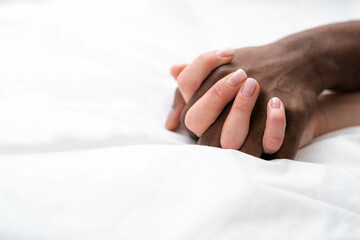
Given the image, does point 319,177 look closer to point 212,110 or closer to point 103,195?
point 212,110

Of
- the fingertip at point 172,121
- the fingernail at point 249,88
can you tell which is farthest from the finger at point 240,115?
the fingertip at point 172,121

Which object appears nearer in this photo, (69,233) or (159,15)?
(69,233)

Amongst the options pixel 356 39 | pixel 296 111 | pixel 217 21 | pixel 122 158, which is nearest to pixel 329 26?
pixel 356 39

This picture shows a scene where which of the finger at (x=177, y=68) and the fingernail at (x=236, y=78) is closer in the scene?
the fingernail at (x=236, y=78)

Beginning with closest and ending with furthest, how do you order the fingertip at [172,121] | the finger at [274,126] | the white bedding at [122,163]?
the white bedding at [122,163], the finger at [274,126], the fingertip at [172,121]

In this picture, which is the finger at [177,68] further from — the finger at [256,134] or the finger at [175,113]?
the finger at [256,134]

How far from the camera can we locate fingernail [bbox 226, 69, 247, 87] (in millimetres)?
635

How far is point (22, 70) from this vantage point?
76 cm

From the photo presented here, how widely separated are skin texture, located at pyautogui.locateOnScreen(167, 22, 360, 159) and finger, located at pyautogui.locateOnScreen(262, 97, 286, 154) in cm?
2

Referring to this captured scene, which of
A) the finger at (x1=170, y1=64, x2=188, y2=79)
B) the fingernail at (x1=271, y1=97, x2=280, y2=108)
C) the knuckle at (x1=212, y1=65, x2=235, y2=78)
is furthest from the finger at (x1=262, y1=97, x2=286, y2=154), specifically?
the finger at (x1=170, y1=64, x2=188, y2=79)

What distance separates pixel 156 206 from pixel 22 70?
0.45 metres

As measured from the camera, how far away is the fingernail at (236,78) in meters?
0.63

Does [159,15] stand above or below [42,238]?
above

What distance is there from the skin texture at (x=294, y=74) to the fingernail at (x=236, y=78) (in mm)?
47
